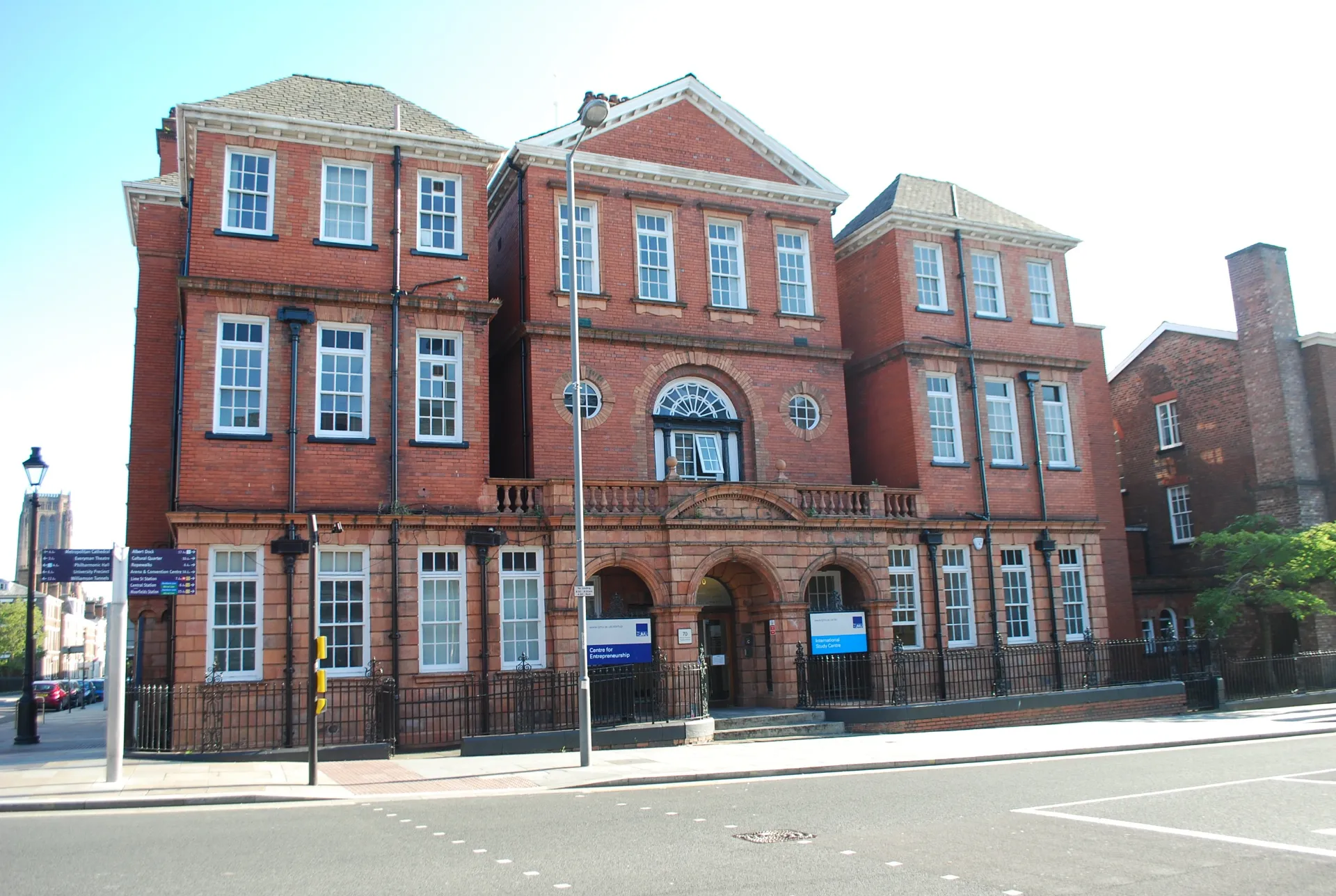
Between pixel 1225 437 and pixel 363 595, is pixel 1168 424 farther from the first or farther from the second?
pixel 363 595

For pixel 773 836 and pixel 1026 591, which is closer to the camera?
pixel 773 836

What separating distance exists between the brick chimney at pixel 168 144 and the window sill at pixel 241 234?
33.9 ft

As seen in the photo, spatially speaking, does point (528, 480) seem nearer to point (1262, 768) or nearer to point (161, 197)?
point (161, 197)

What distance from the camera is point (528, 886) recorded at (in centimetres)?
856

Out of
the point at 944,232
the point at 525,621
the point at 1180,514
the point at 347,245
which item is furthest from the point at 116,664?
the point at 1180,514

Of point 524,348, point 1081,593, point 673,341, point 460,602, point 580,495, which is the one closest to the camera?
point 580,495

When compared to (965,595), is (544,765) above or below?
below

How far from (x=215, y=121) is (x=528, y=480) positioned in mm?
9975

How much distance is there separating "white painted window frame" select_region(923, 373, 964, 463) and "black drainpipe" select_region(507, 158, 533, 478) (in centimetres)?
1083

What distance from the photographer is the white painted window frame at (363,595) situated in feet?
→ 69.8

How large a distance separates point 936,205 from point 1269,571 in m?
14.4

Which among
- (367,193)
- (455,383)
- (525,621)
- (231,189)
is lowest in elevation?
(525,621)

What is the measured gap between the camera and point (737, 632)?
86.0 ft

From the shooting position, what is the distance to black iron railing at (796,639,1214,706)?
82.3 feet
